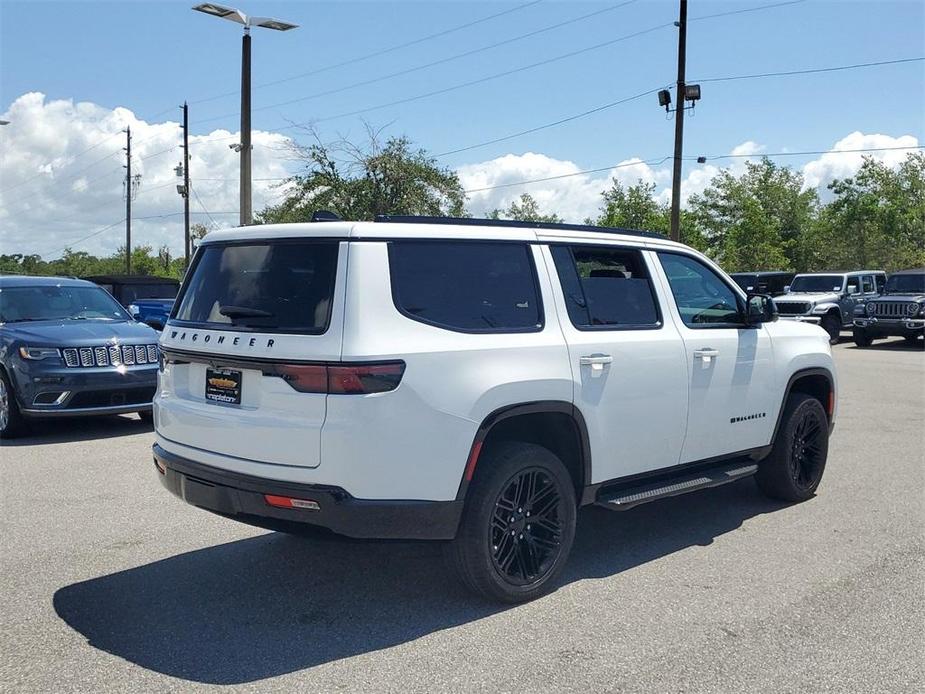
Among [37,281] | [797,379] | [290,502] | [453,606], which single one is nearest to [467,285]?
[290,502]

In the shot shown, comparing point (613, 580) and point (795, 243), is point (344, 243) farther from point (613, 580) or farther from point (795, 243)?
point (795, 243)

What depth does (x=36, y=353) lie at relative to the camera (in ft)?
29.3

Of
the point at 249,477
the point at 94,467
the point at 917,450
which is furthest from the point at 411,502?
the point at 917,450

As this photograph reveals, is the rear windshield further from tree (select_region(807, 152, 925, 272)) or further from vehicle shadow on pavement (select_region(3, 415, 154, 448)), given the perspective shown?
tree (select_region(807, 152, 925, 272))

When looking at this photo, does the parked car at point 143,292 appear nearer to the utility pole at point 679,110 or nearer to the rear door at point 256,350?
the rear door at point 256,350

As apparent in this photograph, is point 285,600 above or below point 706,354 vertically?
below

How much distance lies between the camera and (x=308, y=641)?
3.97 m

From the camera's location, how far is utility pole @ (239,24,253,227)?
1770cm

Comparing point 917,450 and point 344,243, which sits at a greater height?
point 344,243

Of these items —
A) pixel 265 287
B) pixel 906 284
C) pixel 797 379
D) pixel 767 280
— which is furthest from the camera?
pixel 767 280

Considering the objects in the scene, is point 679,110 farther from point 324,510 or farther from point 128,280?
point 324,510

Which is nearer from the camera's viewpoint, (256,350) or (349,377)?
(349,377)

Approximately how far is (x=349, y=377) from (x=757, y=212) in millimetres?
51406

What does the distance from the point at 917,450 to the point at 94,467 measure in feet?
25.8
